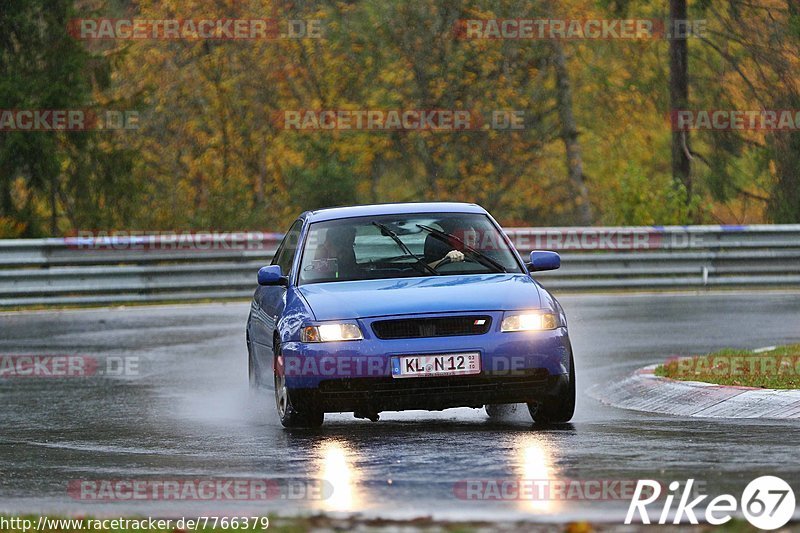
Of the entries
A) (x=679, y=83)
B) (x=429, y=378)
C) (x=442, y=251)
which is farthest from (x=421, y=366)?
(x=679, y=83)

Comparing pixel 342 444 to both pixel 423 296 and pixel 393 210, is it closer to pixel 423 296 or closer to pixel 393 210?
pixel 423 296

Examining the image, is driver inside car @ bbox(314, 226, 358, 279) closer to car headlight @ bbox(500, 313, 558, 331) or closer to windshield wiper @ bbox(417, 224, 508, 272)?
windshield wiper @ bbox(417, 224, 508, 272)

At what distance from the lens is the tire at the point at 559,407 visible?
37.1 feet

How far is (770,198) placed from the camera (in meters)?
36.4

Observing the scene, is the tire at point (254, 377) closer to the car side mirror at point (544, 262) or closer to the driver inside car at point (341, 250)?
the driver inside car at point (341, 250)

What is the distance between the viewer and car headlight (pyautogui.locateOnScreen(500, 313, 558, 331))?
36.3 feet

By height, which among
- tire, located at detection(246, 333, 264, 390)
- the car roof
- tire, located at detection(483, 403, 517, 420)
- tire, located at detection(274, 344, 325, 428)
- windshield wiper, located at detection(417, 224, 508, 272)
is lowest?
tire, located at detection(483, 403, 517, 420)

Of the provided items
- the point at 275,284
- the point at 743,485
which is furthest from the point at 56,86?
the point at 743,485

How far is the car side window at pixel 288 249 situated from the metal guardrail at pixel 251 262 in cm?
1158

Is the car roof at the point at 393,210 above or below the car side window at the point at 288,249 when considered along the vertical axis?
above

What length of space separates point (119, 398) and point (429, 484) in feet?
23.0

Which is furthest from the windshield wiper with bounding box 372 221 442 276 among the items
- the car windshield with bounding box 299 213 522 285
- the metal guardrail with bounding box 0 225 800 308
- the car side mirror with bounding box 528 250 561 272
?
the metal guardrail with bounding box 0 225 800 308

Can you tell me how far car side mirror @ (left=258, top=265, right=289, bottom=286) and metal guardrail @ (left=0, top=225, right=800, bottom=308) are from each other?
517 inches

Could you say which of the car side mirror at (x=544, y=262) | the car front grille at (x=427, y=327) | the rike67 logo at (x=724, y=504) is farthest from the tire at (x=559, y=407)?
the rike67 logo at (x=724, y=504)
